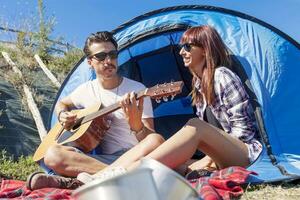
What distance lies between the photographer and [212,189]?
80.7 inches

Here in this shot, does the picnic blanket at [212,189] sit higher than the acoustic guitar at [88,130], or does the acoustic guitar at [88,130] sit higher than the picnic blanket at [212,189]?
→ the acoustic guitar at [88,130]

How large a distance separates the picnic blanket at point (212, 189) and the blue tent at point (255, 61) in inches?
5.7

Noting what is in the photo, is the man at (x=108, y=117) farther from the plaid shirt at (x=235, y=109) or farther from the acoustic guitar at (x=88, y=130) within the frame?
the plaid shirt at (x=235, y=109)

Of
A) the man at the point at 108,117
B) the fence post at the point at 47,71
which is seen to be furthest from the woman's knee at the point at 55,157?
the fence post at the point at 47,71

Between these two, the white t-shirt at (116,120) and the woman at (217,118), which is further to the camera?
the white t-shirt at (116,120)

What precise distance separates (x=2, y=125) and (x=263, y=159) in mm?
3287

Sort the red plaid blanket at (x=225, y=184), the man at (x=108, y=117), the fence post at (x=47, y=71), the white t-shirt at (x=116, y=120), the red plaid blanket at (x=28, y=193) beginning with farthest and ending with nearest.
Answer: the fence post at (x=47, y=71), the white t-shirt at (x=116, y=120), the man at (x=108, y=117), the red plaid blanket at (x=28, y=193), the red plaid blanket at (x=225, y=184)

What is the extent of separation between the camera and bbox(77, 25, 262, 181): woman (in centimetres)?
239

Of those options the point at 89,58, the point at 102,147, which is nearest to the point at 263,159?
the point at 102,147

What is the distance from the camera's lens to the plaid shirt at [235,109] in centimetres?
270

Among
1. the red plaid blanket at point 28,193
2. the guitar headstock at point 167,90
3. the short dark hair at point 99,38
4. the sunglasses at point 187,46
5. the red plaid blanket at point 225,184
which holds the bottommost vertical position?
the red plaid blanket at point 225,184

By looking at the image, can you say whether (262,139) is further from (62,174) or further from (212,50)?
(62,174)

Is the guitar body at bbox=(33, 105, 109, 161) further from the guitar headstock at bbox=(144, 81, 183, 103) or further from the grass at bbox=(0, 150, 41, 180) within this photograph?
the grass at bbox=(0, 150, 41, 180)

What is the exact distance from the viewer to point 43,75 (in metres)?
6.81
